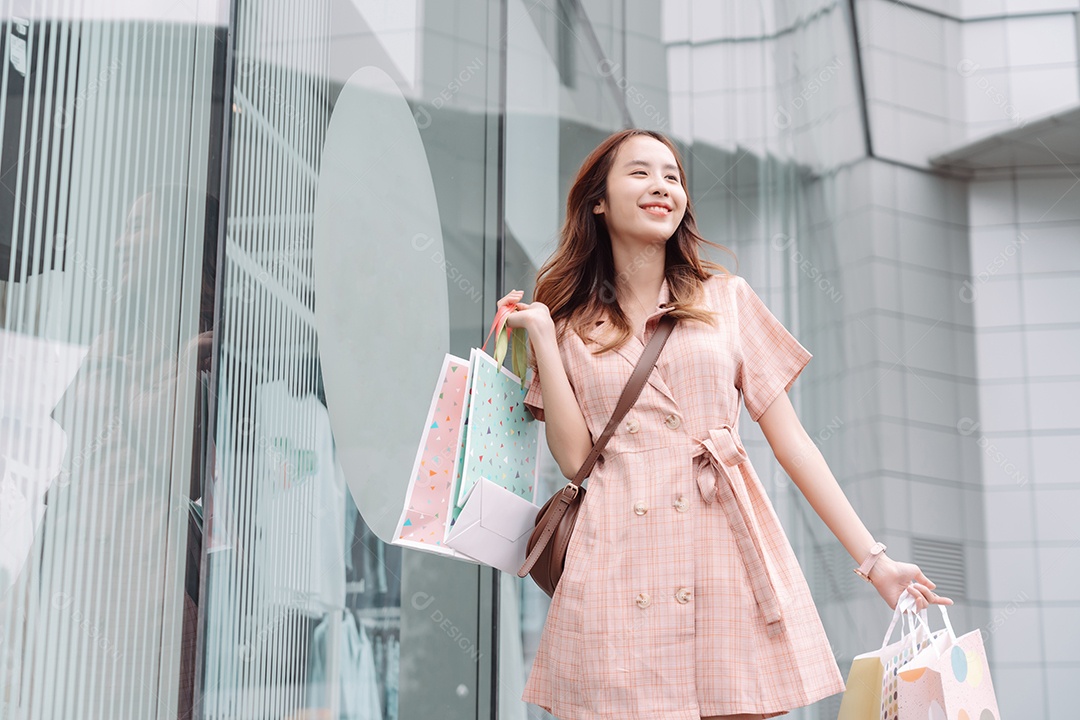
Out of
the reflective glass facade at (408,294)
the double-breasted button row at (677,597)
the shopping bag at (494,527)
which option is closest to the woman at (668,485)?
the double-breasted button row at (677,597)

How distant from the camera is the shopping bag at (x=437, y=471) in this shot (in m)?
1.83

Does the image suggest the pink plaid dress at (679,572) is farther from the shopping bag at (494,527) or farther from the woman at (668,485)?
the shopping bag at (494,527)

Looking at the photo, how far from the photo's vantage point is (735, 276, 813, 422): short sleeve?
74.5 inches

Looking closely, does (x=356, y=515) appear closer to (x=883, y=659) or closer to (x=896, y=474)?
(x=883, y=659)

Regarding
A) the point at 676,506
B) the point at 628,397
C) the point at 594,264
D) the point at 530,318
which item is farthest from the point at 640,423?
the point at 594,264

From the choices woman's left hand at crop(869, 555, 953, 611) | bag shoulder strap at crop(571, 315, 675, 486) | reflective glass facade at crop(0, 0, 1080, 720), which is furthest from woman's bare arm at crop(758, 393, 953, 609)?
reflective glass facade at crop(0, 0, 1080, 720)

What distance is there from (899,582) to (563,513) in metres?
0.54

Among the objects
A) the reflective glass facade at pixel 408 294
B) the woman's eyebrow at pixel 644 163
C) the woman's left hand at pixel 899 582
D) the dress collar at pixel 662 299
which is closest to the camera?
the reflective glass facade at pixel 408 294

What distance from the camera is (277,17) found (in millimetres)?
2102

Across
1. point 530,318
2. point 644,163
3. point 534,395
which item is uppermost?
point 644,163

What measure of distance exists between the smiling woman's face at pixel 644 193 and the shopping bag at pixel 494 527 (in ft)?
1.66

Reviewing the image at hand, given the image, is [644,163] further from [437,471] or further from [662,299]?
[437,471]

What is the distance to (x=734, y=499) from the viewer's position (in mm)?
1726

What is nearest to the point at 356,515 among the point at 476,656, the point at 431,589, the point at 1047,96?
the point at 431,589
